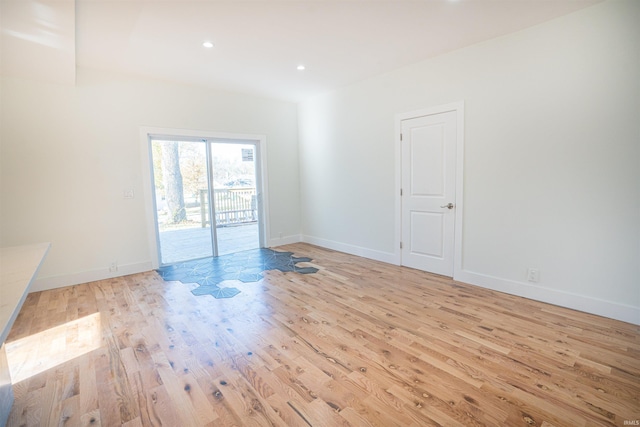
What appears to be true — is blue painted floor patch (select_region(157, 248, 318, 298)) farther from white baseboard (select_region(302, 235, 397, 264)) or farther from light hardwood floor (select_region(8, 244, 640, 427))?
white baseboard (select_region(302, 235, 397, 264))

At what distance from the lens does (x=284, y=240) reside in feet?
19.7

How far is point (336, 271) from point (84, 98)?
4.04 metres

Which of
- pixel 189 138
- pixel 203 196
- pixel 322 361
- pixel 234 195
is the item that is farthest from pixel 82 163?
pixel 322 361

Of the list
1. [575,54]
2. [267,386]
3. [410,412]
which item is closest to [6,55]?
[267,386]

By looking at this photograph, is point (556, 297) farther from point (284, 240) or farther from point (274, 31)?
point (284, 240)

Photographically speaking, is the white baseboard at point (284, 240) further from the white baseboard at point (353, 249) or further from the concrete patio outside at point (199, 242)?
the concrete patio outside at point (199, 242)

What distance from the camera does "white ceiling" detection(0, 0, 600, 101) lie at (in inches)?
99.3

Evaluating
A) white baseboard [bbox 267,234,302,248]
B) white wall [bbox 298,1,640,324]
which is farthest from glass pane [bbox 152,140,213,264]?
white wall [bbox 298,1,640,324]

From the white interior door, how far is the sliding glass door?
113 inches

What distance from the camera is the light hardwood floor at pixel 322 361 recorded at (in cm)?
169

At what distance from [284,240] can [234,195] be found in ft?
4.38

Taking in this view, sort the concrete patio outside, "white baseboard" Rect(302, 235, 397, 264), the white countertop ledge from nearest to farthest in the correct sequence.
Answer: the white countertop ledge < "white baseboard" Rect(302, 235, 397, 264) < the concrete patio outside

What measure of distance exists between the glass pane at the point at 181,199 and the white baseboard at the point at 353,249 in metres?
1.94

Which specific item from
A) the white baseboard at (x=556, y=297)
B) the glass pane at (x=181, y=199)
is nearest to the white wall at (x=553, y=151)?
the white baseboard at (x=556, y=297)
